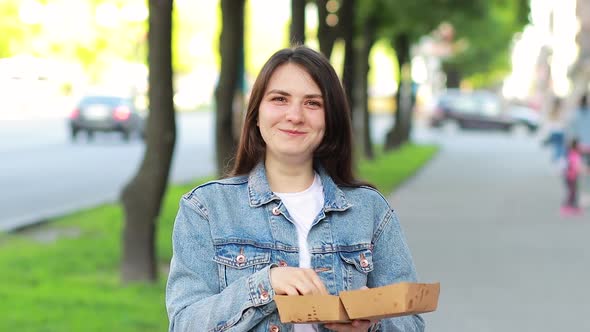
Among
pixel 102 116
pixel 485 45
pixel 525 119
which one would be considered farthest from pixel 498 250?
pixel 485 45

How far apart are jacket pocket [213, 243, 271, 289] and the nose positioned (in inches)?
12.6

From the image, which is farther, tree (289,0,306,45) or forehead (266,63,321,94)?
tree (289,0,306,45)

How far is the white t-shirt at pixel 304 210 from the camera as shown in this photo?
302 cm

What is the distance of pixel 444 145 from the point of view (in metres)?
42.5

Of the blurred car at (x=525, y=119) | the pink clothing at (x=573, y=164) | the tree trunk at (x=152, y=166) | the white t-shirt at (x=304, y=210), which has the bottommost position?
the blurred car at (x=525, y=119)

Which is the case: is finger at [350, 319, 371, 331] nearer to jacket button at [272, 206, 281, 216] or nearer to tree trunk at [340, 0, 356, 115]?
jacket button at [272, 206, 281, 216]

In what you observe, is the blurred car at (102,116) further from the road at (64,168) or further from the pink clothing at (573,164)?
the pink clothing at (573,164)

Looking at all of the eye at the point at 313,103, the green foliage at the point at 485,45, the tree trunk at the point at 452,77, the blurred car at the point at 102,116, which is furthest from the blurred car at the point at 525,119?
the eye at the point at 313,103

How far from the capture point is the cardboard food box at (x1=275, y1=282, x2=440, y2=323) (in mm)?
2730

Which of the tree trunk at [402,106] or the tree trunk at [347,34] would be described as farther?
the tree trunk at [402,106]

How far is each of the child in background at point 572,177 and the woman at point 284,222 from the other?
13.8 metres

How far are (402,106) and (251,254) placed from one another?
124 feet

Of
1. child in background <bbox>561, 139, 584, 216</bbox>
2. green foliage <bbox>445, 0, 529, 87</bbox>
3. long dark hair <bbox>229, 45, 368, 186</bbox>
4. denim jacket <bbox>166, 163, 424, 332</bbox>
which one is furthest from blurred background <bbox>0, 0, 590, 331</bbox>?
denim jacket <bbox>166, 163, 424, 332</bbox>

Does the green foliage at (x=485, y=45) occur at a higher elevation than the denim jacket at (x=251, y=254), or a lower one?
lower
